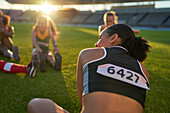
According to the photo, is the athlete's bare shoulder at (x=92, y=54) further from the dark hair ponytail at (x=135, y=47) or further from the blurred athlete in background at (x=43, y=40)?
the blurred athlete in background at (x=43, y=40)

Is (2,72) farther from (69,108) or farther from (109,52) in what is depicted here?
(109,52)

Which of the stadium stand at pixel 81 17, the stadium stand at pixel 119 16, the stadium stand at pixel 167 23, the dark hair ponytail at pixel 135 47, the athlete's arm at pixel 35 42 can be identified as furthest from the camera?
the stadium stand at pixel 81 17

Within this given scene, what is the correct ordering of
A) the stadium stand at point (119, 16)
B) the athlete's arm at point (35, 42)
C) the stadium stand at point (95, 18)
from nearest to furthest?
the athlete's arm at point (35, 42) < the stadium stand at point (119, 16) < the stadium stand at point (95, 18)

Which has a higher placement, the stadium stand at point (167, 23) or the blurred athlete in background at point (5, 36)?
the stadium stand at point (167, 23)

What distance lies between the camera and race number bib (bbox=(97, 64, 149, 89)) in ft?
3.14

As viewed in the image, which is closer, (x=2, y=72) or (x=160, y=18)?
(x=2, y=72)

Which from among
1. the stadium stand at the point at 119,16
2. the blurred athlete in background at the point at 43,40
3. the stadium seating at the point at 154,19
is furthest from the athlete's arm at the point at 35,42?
the stadium seating at the point at 154,19

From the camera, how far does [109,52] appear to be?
1.05m

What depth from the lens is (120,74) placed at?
3.16 ft

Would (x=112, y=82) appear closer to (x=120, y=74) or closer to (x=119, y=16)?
(x=120, y=74)

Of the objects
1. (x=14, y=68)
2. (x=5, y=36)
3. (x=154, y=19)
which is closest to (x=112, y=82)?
(x=14, y=68)

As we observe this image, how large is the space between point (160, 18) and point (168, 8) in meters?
2.60

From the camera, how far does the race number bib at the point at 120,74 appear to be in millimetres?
956

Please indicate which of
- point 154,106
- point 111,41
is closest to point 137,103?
point 111,41
